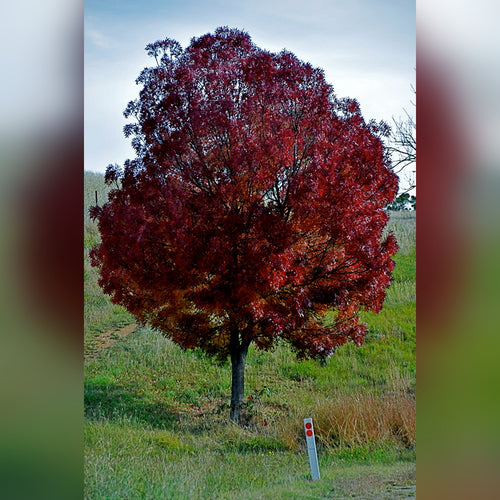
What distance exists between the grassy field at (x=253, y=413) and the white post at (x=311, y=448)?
0.06 m

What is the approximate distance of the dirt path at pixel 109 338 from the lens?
4.91 metres

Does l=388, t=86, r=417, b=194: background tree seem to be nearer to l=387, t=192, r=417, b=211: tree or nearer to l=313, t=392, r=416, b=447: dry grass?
l=387, t=192, r=417, b=211: tree

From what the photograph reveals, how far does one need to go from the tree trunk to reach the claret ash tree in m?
0.04

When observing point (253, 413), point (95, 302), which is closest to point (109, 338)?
point (95, 302)

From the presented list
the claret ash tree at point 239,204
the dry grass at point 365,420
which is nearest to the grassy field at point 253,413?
the dry grass at point 365,420

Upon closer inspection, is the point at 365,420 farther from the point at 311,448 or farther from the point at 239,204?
the point at 239,204

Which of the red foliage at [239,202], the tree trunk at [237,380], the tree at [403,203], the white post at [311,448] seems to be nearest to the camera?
the red foliage at [239,202]

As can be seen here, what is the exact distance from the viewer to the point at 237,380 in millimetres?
4867

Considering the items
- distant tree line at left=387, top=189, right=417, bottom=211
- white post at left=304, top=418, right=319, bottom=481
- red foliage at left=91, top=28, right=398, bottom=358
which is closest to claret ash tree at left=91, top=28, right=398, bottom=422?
red foliage at left=91, top=28, right=398, bottom=358

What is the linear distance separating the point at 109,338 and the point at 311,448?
1.87 meters

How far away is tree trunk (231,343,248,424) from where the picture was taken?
482cm

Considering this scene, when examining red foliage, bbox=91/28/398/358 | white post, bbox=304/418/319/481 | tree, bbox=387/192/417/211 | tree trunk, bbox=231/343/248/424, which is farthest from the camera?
tree, bbox=387/192/417/211

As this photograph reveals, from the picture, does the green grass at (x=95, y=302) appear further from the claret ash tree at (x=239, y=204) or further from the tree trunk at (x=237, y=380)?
the tree trunk at (x=237, y=380)
